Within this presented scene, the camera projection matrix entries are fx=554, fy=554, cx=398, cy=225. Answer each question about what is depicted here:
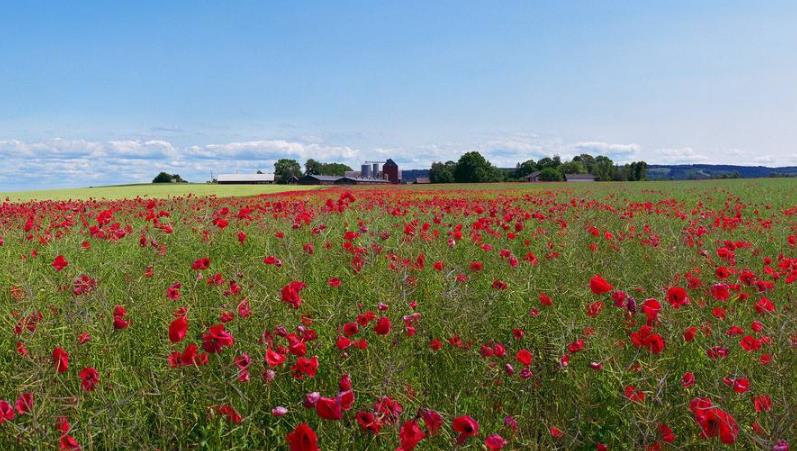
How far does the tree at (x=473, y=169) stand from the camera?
85688mm

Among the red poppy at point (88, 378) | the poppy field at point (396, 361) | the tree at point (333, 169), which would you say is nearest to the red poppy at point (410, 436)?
the poppy field at point (396, 361)

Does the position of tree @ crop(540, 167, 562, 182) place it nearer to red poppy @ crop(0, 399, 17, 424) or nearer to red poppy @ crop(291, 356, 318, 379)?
red poppy @ crop(291, 356, 318, 379)

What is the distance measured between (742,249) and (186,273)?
517 centimetres

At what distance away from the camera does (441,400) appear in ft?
8.27

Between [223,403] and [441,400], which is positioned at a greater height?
[223,403]

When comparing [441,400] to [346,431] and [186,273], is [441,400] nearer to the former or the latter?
[346,431]

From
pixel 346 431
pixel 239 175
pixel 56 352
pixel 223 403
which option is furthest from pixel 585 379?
pixel 239 175

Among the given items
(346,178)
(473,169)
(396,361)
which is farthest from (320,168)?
(396,361)

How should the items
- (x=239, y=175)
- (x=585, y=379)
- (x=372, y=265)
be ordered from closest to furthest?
1. (x=585, y=379)
2. (x=372, y=265)
3. (x=239, y=175)

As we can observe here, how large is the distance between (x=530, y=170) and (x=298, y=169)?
1889 inches

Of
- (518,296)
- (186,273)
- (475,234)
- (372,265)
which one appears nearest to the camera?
(518,296)

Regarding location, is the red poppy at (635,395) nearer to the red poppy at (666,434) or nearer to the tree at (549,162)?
the red poppy at (666,434)

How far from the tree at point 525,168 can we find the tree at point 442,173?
2170 cm

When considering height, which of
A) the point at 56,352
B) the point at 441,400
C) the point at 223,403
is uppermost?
the point at 56,352
